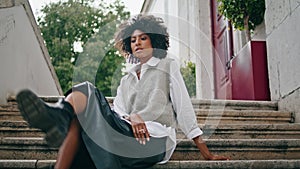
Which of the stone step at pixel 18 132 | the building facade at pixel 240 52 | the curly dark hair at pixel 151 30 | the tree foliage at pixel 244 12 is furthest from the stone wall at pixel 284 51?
the stone step at pixel 18 132

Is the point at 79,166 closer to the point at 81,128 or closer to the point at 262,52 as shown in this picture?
the point at 81,128

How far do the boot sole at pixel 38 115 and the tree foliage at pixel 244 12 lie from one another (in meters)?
3.38

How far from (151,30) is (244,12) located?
8.63 feet

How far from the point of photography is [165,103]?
81.7 inches

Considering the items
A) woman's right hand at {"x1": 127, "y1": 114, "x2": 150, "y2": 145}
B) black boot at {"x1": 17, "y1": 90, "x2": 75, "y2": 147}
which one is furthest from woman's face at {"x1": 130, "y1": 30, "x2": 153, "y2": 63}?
black boot at {"x1": 17, "y1": 90, "x2": 75, "y2": 147}

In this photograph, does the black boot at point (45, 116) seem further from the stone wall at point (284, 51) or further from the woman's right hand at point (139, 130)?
the stone wall at point (284, 51)

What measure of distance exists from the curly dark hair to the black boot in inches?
27.7

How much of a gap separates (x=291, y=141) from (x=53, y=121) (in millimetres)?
1378

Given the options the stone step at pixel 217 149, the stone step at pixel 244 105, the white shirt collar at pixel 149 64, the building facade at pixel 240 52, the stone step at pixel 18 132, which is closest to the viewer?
the white shirt collar at pixel 149 64

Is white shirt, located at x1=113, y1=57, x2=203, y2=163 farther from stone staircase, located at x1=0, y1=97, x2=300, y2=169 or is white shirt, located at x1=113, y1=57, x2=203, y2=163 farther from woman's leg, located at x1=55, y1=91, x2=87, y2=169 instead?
woman's leg, located at x1=55, y1=91, x2=87, y2=169

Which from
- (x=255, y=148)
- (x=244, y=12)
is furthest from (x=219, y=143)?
(x=244, y=12)

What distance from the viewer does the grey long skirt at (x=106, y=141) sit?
70.9 inches

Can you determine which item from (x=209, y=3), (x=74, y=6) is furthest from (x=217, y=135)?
(x=74, y=6)

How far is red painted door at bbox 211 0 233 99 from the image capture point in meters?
5.45
